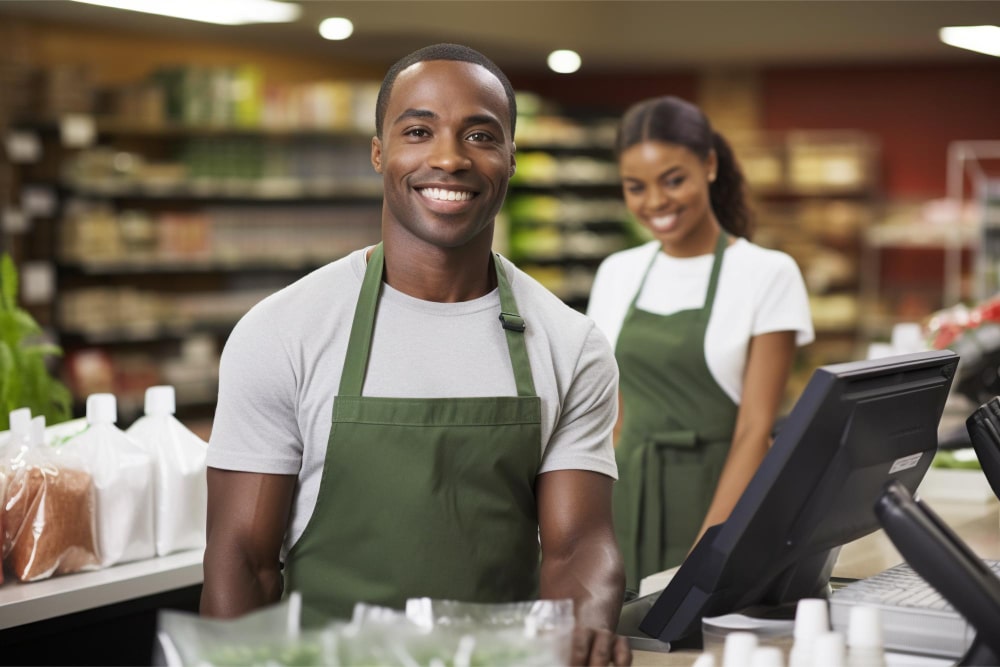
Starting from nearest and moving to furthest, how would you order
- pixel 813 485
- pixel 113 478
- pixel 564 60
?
1. pixel 813 485
2. pixel 113 478
3. pixel 564 60

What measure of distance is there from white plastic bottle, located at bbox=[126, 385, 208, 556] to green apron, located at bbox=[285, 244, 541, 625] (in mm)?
689

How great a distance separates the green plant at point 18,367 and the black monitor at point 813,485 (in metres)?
1.52

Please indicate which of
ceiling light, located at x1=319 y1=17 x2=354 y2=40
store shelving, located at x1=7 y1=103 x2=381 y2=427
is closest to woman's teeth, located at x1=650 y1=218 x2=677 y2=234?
store shelving, located at x1=7 y1=103 x2=381 y2=427

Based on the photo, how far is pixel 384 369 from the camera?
197 centimetres

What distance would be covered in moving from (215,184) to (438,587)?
716 centimetres

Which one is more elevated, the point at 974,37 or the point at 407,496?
the point at 974,37

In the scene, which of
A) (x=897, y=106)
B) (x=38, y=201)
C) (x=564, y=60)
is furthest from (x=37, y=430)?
(x=897, y=106)

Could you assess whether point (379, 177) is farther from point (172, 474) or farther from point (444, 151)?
point (444, 151)

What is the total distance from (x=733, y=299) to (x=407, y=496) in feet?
4.70

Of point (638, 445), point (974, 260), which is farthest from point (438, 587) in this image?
point (974, 260)

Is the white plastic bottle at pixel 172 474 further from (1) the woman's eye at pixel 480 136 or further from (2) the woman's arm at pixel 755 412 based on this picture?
(2) the woman's arm at pixel 755 412

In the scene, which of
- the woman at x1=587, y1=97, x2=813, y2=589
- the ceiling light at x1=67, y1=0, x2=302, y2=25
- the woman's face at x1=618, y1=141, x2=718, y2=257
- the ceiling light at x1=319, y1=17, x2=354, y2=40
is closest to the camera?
the woman at x1=587, y1=97, x2=813, y2=589

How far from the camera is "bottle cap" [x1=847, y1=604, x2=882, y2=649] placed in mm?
1561

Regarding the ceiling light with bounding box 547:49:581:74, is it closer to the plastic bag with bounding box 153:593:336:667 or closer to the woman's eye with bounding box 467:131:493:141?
the woman's eye with bounding box 467:131:493:141
